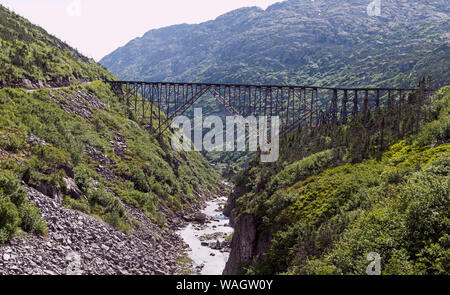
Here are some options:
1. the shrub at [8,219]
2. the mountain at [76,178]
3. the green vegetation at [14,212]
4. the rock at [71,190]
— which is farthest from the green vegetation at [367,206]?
the rock at [71,190]

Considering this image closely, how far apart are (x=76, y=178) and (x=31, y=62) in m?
34.8

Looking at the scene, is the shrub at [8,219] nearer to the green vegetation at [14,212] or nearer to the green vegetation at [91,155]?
the green vegetation at [14,212]

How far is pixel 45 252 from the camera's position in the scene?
1702 centimetres

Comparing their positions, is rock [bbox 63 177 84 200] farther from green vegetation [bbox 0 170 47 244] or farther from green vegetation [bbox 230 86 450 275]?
green vegetation [bbox 230 86 450 275]

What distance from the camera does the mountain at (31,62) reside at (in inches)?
1892

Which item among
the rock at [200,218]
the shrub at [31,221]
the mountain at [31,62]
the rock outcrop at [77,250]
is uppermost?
the mountain at [31,62]

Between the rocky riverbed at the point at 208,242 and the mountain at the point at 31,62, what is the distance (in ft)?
101

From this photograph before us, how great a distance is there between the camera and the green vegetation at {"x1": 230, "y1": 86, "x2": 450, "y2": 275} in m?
13.0

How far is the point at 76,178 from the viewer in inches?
1233

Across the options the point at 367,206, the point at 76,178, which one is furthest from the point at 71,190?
the point at 367,206

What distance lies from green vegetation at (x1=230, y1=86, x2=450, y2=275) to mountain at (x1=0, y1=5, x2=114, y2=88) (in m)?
37.3

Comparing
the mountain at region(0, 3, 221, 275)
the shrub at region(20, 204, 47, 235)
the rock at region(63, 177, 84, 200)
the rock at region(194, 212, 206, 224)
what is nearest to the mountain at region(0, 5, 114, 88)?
the mountain at region(0, 3, 221, 275)

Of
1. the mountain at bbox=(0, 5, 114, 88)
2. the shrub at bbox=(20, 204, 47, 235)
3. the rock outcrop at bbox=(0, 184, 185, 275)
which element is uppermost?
the mountain at bbox=(0, 5, 114, 88)
